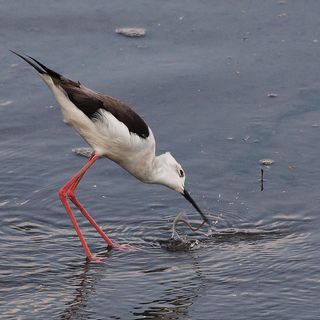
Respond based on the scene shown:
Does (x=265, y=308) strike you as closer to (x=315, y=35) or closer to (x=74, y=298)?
(x=74, y=298)

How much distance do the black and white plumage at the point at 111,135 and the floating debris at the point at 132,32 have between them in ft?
8.77

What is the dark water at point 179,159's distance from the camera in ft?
21.1

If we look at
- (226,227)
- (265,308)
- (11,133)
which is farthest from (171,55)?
(265,308)

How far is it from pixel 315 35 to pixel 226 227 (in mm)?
3381

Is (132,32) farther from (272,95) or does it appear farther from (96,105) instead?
(96,105)

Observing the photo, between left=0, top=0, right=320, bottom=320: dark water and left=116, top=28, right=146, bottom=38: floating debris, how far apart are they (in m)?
0.11

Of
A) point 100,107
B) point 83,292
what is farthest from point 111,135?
point 83,292

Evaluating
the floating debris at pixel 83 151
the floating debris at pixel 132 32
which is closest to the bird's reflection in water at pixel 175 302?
the floating debris at pixel 83 151

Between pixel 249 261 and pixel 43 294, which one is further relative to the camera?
pixel 249 261

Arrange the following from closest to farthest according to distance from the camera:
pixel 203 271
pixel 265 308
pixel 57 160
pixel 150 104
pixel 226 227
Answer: pixel 265 308 < pixel 203 271 < pixel 226 227 < pixel 57 160 < pixel 150 104

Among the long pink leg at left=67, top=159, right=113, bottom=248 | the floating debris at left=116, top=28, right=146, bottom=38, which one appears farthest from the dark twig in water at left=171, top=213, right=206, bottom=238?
the floating debris at left=116, top=28, right=146, bottom=38

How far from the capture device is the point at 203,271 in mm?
6715

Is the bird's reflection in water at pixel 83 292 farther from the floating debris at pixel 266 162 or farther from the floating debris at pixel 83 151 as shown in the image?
the floating debris at pixel 266 162

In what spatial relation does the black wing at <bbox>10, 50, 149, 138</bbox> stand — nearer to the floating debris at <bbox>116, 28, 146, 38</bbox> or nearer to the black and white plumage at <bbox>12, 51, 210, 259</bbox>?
the black and white plumage at <bbox>12, 51, 210, 259</bbox>
